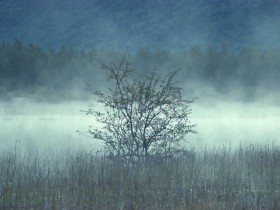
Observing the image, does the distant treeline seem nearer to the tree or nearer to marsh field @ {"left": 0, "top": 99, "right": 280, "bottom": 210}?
the tree

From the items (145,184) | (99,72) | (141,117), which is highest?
(99,72)

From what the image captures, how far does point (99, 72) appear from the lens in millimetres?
81875

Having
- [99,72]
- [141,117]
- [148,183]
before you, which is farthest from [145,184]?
[99,72]

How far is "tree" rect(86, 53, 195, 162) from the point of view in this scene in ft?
69.4

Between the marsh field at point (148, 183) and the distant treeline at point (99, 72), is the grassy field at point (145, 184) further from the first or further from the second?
the distant treeline at point (99, 72)

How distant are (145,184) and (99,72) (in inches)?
2567

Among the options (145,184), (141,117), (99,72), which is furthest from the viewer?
(99,72)

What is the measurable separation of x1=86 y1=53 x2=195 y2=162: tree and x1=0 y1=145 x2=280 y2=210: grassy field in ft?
2.94

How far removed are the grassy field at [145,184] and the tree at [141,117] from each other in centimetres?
90

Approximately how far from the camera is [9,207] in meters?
15.3

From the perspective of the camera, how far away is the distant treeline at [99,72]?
84.3m

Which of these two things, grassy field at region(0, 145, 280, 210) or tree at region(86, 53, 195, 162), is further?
tree at region(86, 53, 195, 162)

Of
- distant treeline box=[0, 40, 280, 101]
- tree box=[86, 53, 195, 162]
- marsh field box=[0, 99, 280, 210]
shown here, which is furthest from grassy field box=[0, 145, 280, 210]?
distant treeline box=[0, 40, 280, 101]

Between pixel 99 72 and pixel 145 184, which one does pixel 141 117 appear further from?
pixel 99 72
